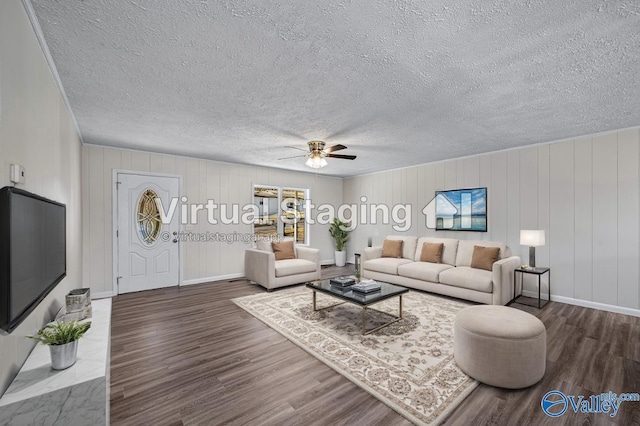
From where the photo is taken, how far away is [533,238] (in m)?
4.07

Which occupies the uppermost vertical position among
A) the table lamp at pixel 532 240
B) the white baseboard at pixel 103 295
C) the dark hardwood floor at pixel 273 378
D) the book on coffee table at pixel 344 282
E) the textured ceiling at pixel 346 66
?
the textured ceiling at pixel 346 66

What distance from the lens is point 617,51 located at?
6.33 ft

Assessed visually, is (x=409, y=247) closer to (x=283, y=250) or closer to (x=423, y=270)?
(x=423, y=270)

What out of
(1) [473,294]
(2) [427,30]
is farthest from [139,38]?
(1) [473,294]

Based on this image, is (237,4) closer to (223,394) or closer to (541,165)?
(223,394)

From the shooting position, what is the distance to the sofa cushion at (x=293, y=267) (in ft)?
16.2

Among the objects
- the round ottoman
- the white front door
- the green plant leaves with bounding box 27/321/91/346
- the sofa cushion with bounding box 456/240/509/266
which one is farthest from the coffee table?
the white front door

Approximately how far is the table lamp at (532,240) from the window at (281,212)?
179 inches

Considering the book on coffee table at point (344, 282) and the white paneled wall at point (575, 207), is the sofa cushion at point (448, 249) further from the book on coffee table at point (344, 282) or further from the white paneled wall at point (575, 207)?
the book on coffee table at point (344, 282)

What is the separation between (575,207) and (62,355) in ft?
19.0

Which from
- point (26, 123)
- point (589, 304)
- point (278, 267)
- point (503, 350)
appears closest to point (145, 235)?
point (278, 267)

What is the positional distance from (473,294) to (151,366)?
13.1 ft

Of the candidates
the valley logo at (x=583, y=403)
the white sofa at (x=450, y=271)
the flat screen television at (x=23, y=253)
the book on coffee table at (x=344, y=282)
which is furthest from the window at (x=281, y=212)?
the valley logo at (x=583, y=403)

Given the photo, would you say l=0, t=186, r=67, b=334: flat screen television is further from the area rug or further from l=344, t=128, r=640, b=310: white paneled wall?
l=344, t=128, r=640, b=310: white paneled wall
